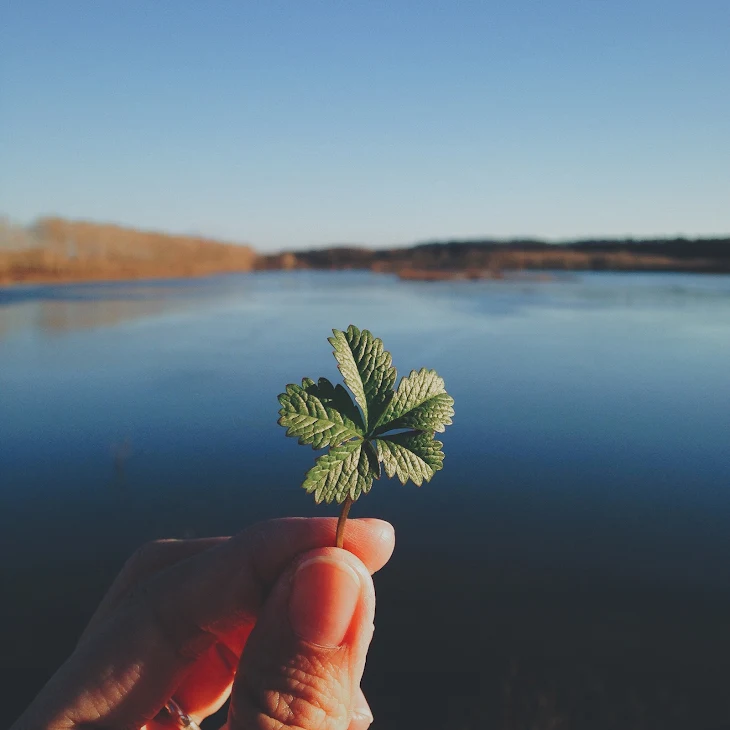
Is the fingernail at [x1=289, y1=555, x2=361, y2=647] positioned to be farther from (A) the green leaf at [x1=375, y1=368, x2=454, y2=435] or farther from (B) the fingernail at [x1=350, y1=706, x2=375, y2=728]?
(B) the fingernail at [x1=350, y1=706, x2=375, y2=728]

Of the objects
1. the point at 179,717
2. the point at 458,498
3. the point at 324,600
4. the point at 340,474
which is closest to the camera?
the point at 340,474

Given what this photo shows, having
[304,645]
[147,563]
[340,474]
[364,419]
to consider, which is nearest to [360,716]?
[304,645]

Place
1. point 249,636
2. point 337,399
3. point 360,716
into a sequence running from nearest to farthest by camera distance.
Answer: point 337,399, point 249,636, point 360,716

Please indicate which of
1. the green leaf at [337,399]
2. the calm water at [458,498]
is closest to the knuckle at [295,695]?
the green leaf at [337,399]

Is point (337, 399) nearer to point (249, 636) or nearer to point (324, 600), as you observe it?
point (324, 600)

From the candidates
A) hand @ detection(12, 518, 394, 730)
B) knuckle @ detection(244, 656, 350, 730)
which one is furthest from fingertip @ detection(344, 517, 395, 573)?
knuckle @ detection(244, 656, 350, 730)

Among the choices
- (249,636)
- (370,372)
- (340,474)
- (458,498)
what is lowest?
(458,498)
